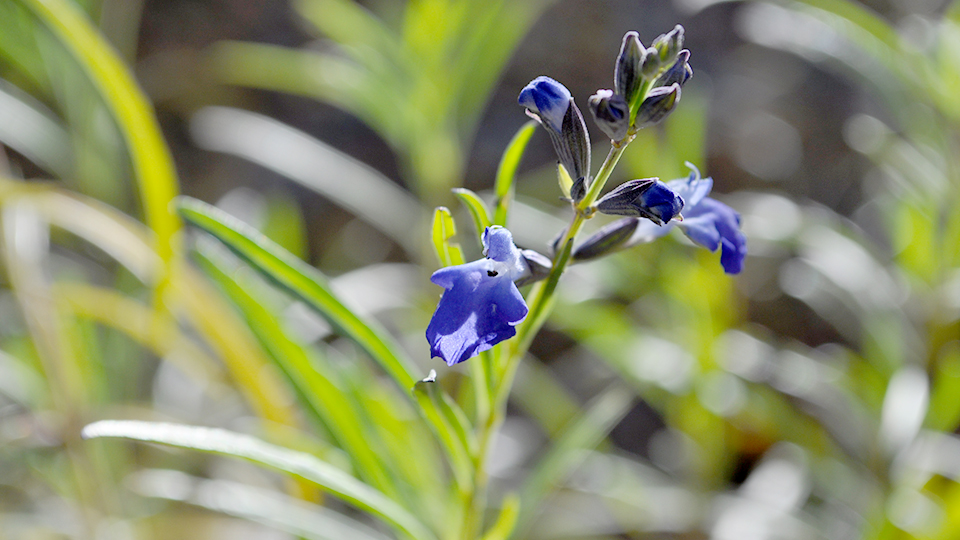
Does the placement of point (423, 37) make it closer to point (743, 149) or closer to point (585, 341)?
point (585, 341)

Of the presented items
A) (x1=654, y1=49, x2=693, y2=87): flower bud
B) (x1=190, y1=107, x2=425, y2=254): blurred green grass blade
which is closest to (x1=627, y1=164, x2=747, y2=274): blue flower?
(x1=654, y1=49, x2=693, y2=87): flower bud

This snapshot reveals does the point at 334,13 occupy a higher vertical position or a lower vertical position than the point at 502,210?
higher

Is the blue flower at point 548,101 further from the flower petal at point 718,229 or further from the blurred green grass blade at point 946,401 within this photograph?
the blurred green grass blade at point 946,401

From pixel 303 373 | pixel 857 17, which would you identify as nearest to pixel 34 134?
pixel 303 373

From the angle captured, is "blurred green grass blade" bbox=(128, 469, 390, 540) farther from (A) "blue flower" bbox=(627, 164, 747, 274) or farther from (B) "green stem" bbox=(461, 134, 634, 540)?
(A) "blue flower" bbox=(627, 164, 747, 274)

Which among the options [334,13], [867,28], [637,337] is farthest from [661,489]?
[334,13]

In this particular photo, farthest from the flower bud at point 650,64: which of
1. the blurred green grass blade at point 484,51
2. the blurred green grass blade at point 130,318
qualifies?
the blurred green grass blade at point 130,318

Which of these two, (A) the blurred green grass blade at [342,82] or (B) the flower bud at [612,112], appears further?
(A) the blurred green grass blade at [342,82]

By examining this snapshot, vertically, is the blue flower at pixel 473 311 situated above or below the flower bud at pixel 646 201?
below
